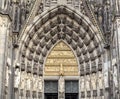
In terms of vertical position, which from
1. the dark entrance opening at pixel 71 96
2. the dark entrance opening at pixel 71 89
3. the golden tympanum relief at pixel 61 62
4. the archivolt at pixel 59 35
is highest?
the archivolt at pixel 59 35

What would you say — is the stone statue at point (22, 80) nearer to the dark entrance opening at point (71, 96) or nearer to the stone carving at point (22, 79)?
the stone carving at point (22, 79)

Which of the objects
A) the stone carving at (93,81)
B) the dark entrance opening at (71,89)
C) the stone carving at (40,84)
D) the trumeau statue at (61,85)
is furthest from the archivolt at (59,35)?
the trumeau statue at (61,85)

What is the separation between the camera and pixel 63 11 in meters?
17.4

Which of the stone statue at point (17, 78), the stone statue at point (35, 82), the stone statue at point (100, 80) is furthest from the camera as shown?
the stone statue at point (35, 82)

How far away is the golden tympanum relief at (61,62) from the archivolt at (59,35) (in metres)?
0.31

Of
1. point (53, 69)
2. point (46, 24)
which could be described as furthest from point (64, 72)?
point (46, 24)

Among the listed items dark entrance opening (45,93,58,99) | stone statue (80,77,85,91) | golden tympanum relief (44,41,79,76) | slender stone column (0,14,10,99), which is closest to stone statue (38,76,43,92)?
golden tympanum relief (44,41,79,76)

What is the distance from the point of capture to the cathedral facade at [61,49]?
612 inches

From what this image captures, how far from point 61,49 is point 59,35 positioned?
2.66ft

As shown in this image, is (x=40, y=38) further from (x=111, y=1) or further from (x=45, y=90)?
(x=111, y=1)

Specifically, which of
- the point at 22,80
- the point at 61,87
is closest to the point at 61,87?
the point at 61,87

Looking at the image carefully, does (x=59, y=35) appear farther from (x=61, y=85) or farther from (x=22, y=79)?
(x=22, y=79)

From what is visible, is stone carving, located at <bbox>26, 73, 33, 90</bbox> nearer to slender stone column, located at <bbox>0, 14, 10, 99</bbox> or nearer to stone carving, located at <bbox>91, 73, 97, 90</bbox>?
slender stone column, located at <bbox>0, 14, 10, 99</bbox>

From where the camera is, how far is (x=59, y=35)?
17672 mm
